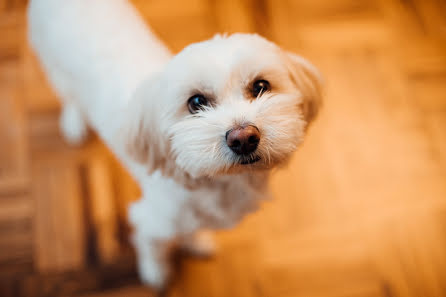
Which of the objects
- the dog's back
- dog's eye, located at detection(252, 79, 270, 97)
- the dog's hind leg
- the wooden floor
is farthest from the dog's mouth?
the dog's hind leg

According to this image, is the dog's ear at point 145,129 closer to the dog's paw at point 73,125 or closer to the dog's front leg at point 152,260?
the dog's front leg at point 152,260

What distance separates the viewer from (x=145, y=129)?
2.70 feet

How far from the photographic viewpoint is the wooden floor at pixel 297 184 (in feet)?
4.45

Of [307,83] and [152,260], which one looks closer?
[307,83]

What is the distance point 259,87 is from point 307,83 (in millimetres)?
122

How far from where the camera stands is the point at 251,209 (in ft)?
3.23

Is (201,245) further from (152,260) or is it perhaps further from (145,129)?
(145,129)

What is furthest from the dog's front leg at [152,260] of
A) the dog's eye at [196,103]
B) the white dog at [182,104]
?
the dog's eye at [196,103]

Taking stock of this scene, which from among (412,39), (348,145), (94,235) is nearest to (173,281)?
(94,235)

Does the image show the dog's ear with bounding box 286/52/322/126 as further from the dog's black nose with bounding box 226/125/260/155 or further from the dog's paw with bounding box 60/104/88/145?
the dog's paw with bounding box 60/104/88/145

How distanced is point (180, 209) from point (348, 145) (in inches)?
36.2

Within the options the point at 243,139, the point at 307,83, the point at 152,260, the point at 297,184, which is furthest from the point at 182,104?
the point at 297,184

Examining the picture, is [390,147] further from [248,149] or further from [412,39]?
[248,149]

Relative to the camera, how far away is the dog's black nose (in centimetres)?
72
